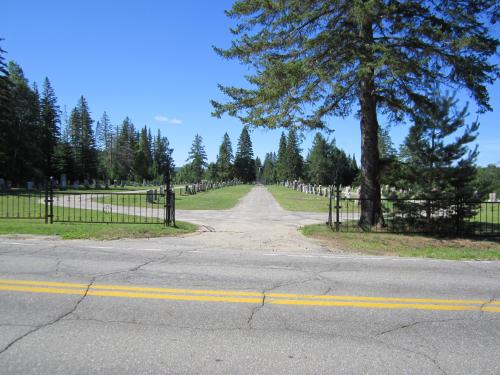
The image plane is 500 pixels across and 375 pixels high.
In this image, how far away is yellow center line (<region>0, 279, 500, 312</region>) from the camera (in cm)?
531

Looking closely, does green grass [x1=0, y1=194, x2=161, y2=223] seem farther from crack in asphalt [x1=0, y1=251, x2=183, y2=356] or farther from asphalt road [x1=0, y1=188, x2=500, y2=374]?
crack in asphalt [x1=0, y1=251, x2=183, y2=356]

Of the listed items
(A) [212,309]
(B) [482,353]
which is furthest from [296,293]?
(B) [482,353]

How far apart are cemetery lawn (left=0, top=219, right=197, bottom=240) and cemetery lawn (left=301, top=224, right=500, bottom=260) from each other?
201 inches

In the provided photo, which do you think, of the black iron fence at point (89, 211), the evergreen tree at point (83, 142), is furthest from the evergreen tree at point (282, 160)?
the black iron fence at point (89, 211)

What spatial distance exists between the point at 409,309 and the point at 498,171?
75553 millimetres

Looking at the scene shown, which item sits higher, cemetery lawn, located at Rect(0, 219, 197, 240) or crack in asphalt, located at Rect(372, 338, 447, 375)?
cemetery lawn, located at Rect(0, 219, 197, 240)

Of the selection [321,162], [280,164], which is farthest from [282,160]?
[321,162]

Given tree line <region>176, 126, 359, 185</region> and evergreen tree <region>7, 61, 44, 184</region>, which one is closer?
evergreen tree <region>7, 61, 44, 184</region>

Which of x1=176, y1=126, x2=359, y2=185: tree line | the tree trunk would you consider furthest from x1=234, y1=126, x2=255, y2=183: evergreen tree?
the tree trunk

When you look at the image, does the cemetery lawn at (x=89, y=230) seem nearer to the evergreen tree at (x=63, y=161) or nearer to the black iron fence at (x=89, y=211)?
the black iron fence at (x=89, y=211)

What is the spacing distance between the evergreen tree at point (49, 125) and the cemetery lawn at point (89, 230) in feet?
169

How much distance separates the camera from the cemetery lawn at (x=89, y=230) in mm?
11664

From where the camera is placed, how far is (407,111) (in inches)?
531

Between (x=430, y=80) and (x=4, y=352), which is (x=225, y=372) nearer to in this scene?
(x=4, y=352)
